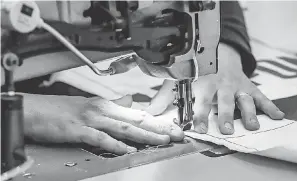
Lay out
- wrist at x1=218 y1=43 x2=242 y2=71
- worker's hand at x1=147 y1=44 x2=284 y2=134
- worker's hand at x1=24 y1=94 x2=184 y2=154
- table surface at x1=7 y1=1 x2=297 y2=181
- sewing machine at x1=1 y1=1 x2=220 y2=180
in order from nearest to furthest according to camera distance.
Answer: sewing machine at x1=1 y1=1 x2=220 y2=180 → table surface at x1=7 y1=1 x2=297 y2=181 → worker's hand at x1=24 y1=94 x2=184 y2=154 → worker's hand at x1=147 y1=44 x2=284 y2=134 → wrist at x1=218 y1=43 x2=242 y2=71

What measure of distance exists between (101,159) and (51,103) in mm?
169

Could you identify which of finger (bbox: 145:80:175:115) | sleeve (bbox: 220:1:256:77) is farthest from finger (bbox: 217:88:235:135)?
sleeve (bbox: 220:1:256:77)

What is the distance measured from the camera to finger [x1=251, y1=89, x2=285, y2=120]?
1.22 metres

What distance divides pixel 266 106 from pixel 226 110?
3.6 inches

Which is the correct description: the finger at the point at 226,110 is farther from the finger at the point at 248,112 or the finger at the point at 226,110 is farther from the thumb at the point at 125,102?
the thumb at the point at 125,102

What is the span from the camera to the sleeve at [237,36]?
1.46 m

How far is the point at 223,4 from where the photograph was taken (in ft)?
5.18

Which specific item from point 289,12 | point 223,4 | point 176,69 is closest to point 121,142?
point 176,69

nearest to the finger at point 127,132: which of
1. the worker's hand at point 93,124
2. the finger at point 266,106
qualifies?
the worker's hand at point 93,124

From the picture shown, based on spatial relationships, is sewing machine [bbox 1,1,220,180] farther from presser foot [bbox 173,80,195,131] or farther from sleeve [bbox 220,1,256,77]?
sleeve [bbox 220,1,256,77]

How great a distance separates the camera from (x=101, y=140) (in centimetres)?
105

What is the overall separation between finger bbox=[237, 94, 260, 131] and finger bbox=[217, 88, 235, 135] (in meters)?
0.02

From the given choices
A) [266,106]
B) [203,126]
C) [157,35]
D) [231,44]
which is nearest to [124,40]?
[157,35]

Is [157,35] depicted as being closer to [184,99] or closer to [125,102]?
[184,99]
